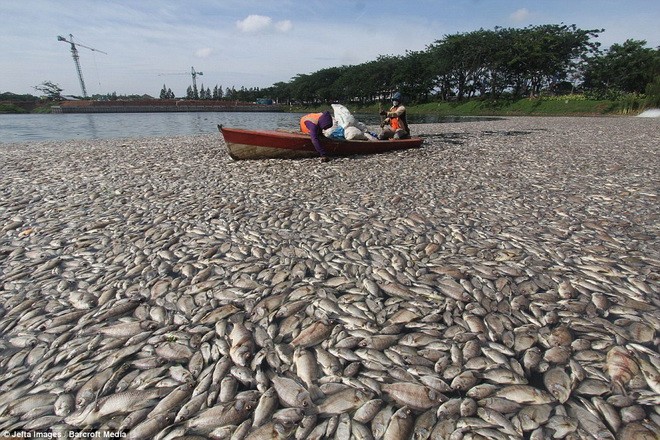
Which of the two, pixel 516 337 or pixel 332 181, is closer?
pixel 516 337

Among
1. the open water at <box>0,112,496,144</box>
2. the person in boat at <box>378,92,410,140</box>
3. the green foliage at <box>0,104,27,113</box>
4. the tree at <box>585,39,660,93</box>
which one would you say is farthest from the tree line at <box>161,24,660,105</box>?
the green foliage at <box>0,104,27,113</box>

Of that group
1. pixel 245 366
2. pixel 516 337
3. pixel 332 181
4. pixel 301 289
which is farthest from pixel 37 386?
pixel 332 181

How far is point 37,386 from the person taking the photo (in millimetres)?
2611

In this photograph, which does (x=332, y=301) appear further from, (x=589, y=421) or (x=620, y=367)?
(x=620, y=367)

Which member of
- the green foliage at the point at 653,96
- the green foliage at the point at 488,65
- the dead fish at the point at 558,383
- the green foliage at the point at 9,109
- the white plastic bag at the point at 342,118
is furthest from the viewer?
the green foliage at the point at 9,109

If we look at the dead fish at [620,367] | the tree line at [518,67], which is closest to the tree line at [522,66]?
the tree line at [518,67]

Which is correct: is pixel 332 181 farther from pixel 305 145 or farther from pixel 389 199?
pixel 305 145

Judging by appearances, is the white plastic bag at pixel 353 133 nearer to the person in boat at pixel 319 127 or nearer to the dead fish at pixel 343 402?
the person in boat at pixel 319 127

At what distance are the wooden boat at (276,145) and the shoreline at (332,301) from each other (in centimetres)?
410

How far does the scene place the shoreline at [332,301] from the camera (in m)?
2.54

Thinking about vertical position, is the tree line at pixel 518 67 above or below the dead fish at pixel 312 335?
above

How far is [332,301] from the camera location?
3.62 m

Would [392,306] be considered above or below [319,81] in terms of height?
below

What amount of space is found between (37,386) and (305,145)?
9909mm
